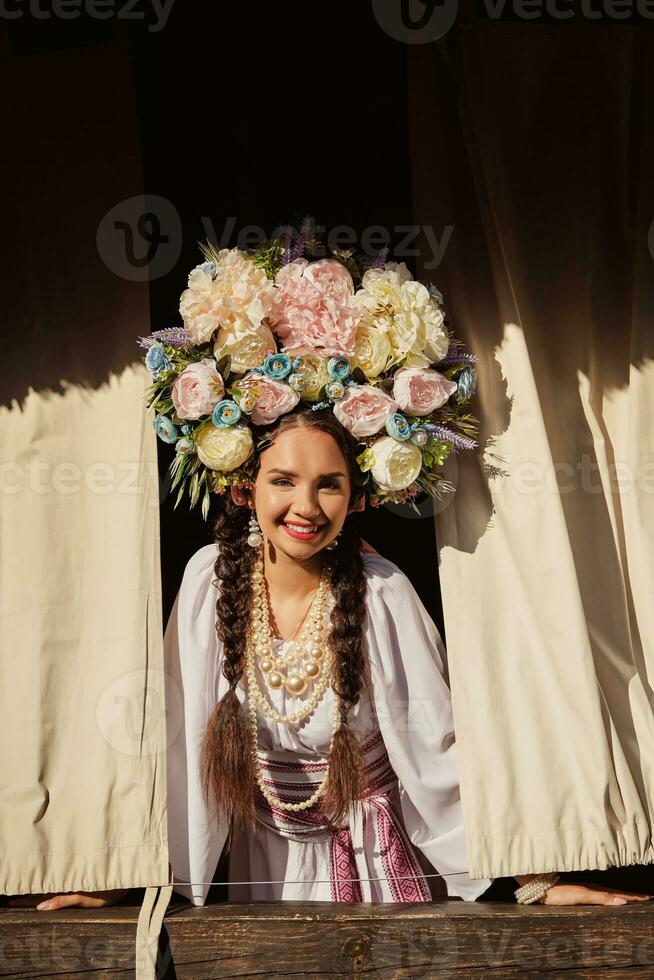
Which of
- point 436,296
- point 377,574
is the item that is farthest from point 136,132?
point 377,574

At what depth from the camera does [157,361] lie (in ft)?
8.27

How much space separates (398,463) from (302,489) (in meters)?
0.26

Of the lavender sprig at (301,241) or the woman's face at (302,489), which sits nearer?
the woman's face at (302,489)

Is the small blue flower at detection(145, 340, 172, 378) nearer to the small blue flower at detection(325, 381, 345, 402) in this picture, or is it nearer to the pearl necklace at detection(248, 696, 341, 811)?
the small blue flower at detection(325, 381, 345, 402)

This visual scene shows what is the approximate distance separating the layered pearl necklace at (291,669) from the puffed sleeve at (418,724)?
0.45 feet

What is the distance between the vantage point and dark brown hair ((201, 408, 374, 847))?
2.62 metres

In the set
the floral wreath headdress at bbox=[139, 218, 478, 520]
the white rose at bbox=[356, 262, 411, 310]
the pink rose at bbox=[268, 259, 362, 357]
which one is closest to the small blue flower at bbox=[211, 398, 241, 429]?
the floral wreath headdress at bbox=[139, 218, 478, 520]

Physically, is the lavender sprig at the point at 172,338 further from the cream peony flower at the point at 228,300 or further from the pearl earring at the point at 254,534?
the pearl earring at the point at 254,534

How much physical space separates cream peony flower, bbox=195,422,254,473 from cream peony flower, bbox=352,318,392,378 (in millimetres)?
346

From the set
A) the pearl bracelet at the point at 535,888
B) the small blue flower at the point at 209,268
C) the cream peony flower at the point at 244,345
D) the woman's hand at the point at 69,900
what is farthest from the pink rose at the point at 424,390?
the woman's hand at the point at 69,900

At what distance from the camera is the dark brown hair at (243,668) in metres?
2.62

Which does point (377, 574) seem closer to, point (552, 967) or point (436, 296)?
point (436, 296)

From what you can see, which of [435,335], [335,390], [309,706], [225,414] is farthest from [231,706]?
[435,335]

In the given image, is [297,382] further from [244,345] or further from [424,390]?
[424,390]
